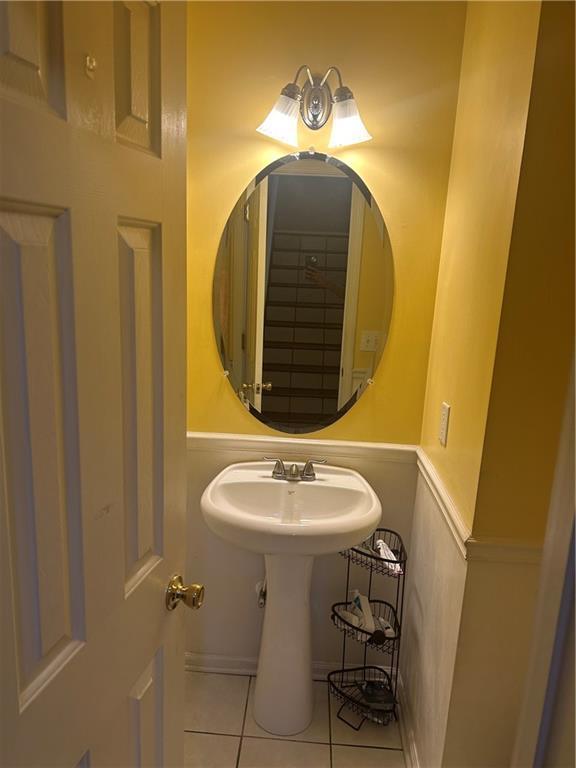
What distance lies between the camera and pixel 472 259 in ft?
4.47

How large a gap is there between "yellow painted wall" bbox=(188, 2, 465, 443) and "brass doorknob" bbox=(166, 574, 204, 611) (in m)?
1.00

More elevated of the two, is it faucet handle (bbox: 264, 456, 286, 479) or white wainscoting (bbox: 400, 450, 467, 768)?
faucet handle (bbox: 264, 456, 286, 479)

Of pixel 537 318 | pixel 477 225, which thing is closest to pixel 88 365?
pixel 537 318

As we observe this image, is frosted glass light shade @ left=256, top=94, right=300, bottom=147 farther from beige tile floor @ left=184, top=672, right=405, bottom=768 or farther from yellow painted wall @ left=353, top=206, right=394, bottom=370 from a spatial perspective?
beige tile floor @ left=184, top=672, right=405, bottom=768

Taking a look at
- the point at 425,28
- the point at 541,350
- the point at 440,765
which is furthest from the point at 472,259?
the point at 440,765

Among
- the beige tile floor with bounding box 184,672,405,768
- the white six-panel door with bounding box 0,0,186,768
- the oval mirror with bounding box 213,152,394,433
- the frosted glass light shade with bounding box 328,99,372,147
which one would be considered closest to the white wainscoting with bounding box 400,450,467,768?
the beige tile floor with bounding box 184,672,405,768

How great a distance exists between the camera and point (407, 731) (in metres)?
1.73

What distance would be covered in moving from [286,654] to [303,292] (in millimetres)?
1230

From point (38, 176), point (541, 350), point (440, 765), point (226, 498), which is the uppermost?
point (38, 176)

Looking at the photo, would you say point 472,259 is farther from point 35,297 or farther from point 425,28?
point 35,297

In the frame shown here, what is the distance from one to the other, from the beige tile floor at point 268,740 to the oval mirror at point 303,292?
1.03 m

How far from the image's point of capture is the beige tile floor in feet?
5.57

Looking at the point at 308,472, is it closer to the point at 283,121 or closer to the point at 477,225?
the point at 477,225

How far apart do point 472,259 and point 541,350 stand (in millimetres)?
354
